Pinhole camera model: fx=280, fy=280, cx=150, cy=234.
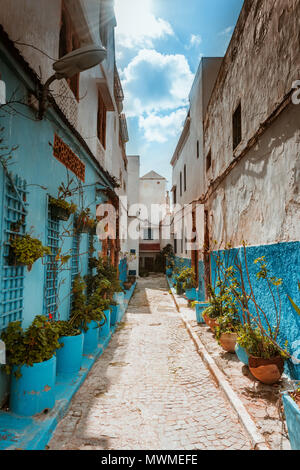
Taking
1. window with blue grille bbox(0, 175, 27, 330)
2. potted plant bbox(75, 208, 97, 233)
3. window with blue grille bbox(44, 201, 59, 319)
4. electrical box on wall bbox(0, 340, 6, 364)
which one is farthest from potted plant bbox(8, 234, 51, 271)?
potted plant bbox(75, 208, 97, 233)

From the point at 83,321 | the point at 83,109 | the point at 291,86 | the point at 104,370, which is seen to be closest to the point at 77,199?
the point at 83,109

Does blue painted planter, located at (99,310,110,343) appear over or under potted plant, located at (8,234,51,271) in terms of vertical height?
under

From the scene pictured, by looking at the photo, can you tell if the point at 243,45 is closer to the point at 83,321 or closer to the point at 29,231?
the point at 29,231

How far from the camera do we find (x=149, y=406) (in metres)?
3.77

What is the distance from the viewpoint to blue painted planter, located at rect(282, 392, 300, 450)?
7.63 ft

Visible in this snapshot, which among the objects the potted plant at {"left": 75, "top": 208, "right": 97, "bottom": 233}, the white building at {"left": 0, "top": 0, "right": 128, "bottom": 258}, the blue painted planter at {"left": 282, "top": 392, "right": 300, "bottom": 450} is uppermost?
the white building at {"left": 0, "top": 0, "right": 128, "bottom": 258}

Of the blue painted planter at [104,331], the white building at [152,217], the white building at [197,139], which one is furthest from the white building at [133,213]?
the blue painted planter at [104,331]

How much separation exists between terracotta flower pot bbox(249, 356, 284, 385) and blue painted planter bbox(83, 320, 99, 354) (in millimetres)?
3080

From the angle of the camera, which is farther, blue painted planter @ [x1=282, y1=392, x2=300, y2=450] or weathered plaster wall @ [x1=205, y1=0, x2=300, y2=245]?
weathered plaster wall @ [x1=205, y1=0, x2=300, y2=245]

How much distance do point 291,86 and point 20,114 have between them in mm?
3736

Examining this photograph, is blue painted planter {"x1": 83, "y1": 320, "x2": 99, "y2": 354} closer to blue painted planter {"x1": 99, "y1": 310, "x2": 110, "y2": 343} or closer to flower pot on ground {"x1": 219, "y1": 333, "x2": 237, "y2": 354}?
blue painted planter {"x1": 99, "y1": 310, "x2": 110, "y2": 343}

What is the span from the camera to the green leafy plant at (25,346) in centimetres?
322

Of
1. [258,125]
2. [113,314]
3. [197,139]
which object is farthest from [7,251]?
[197,139]

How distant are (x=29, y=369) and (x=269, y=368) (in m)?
3.11
